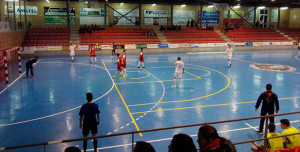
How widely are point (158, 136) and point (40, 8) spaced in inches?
1463

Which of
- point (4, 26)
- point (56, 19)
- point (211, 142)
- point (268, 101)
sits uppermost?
point (56, 19)

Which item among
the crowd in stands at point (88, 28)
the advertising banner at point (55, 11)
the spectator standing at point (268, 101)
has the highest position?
Answer: the advertising banner at point (55, 11)

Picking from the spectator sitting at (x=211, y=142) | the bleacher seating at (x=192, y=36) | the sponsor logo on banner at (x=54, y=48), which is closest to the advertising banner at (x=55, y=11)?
the sponsor logo on banner at (x=54, y=48)

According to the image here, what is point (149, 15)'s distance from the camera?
45719 mm

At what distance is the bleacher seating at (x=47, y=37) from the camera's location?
112 feet

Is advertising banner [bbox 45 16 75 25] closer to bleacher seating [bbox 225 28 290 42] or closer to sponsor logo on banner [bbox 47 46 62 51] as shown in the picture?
sponsor logo on banner [bbox 47 46 62 51]

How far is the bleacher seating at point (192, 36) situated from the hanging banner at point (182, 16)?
3.20 metres

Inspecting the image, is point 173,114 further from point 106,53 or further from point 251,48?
point 251,48

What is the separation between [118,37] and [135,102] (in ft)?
86.6

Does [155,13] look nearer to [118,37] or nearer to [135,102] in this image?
[118,37]

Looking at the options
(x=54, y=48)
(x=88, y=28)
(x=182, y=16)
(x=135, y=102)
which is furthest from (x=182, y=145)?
(x=182, y=16)

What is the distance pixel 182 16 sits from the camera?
47.7 m

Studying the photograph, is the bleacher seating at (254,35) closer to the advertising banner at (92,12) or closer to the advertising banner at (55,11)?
the advertising banner at (92,12)

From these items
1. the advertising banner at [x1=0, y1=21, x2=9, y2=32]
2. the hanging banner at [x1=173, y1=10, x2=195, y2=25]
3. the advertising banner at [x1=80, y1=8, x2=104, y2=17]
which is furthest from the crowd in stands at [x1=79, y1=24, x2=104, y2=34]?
the hanging banner at [x1=173, y1=10, x2=195, y2=25]
